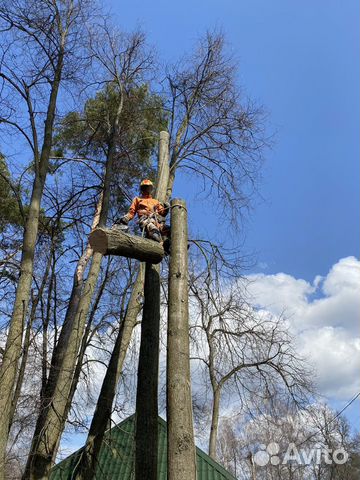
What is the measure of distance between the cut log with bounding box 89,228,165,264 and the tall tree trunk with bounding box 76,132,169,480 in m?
1.78

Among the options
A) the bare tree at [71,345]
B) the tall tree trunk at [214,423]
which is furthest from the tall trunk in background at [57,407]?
the tall tree trunk at [214,423]

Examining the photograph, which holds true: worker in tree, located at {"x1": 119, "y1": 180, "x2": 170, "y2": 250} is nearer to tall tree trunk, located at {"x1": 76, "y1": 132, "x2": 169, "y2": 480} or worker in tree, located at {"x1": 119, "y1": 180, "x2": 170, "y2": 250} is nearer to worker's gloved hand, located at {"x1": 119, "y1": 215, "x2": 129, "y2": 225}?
worker's gloved hand, located at {"x1": 119, "y1": 215, "x2": 129, "y2": 225}

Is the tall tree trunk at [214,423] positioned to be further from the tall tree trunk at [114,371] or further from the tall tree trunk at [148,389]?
the tall tree trunk at [148,389]

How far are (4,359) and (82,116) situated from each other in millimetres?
5795

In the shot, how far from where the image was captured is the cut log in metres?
4.09

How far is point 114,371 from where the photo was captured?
609 centimetres

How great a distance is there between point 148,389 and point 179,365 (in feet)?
2.11

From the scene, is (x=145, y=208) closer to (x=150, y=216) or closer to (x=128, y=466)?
(x=150, y=216)

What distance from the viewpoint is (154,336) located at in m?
4.59

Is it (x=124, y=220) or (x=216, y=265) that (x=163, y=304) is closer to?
(x=216, y=265)

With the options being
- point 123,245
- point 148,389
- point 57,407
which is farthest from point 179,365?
point 57,407

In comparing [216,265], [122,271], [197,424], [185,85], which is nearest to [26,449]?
[122,271]

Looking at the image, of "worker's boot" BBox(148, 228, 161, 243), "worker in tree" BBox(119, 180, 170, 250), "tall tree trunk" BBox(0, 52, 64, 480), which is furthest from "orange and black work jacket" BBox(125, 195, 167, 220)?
"tall tree trunk" BBox(0, 52, 64, 480)

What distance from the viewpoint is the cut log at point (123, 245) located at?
4.09 m
